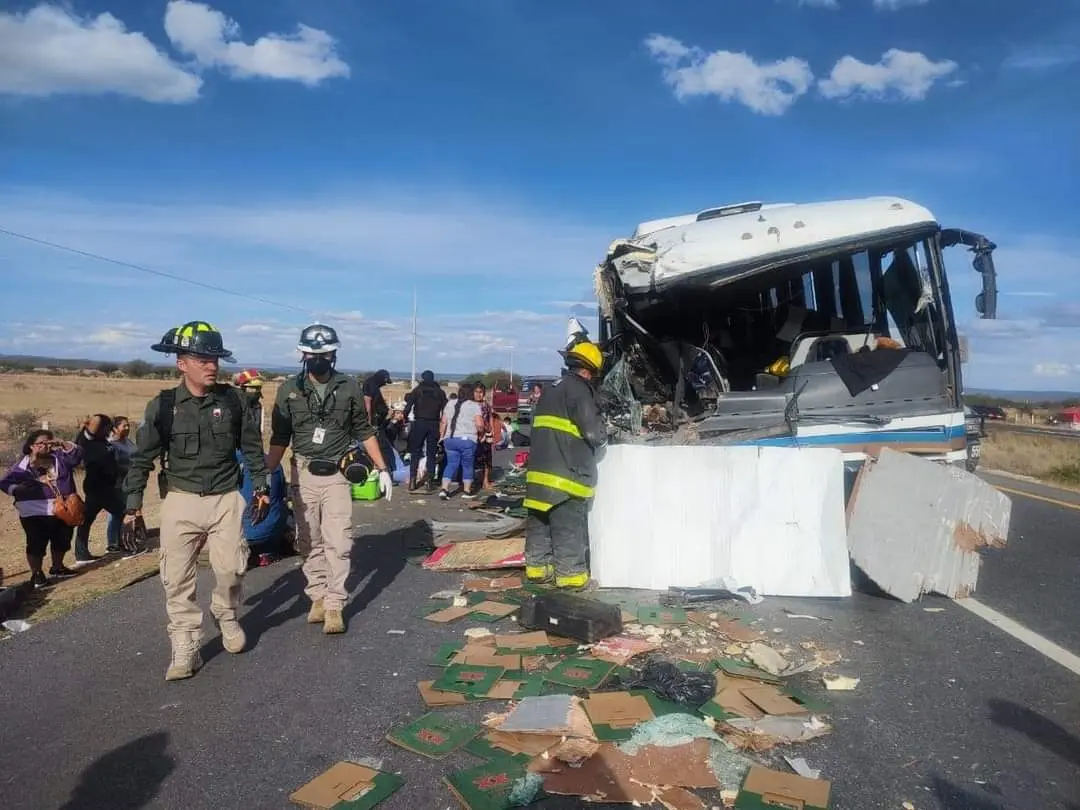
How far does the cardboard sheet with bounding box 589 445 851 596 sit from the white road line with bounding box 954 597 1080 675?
2.95 feet

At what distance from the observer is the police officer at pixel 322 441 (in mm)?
5449

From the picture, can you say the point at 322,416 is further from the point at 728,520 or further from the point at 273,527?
the point at 728,520

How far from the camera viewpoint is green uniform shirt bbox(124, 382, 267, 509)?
4.67 metres

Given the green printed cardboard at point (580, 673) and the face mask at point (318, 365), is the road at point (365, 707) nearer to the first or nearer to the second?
the green printed cardboard at point (580, 673)

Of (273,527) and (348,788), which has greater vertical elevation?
(273,527)

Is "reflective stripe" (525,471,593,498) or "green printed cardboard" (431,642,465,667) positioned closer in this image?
"green printed cardboard" (431,642,465,667)

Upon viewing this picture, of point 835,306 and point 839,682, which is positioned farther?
point 835,306

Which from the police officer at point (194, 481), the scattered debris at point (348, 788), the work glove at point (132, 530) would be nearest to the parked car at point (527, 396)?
the police officer at point (194, 481)

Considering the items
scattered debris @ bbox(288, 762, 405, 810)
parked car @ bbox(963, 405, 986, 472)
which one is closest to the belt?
scattered debris @ bbox(288, 762, 405, 810)

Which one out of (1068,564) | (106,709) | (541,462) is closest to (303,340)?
(541,462)

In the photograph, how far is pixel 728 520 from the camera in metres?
5.84

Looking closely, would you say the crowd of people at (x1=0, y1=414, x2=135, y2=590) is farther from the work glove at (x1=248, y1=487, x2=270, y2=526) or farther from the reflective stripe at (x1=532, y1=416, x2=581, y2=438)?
the reflective stripe at (x1=532, y1=416, x2=581, y2=438)

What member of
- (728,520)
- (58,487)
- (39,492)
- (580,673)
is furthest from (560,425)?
(39,492)

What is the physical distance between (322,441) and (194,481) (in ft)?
3.26
